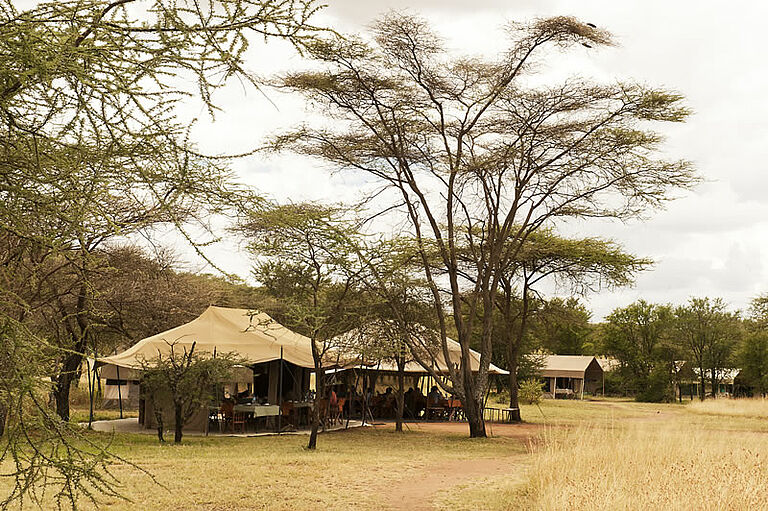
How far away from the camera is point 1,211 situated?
12.7 feet

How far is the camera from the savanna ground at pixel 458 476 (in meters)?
8.34

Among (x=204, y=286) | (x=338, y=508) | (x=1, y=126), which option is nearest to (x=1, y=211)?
(x=1, y=126)

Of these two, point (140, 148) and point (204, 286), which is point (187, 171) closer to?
point (140, 148)

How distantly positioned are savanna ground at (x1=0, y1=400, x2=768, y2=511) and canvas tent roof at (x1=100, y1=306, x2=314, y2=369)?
2323 mm

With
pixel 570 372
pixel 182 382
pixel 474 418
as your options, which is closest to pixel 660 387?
pixel 570 372

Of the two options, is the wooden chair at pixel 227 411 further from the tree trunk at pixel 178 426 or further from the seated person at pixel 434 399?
the seated person at pixel 434 399

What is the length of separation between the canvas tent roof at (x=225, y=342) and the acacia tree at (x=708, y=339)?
45.1m

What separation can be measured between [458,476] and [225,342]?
8.82 metres

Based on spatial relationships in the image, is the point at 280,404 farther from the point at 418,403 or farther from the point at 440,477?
the point at 440,477

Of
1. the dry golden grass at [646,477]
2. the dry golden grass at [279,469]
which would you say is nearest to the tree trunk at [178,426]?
the dry golden grass at [279,469]

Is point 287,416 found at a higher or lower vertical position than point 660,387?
higher

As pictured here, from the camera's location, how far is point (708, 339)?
198 feet

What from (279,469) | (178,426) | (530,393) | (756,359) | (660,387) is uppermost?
(756,359)

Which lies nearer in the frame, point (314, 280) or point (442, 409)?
point (314, 280)
